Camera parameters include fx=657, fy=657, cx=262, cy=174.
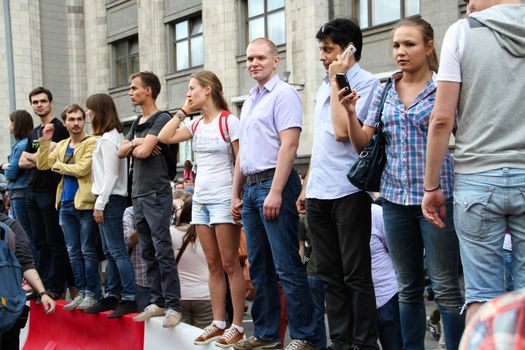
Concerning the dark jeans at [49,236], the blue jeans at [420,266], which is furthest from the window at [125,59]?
the blue jeans at [420,266]

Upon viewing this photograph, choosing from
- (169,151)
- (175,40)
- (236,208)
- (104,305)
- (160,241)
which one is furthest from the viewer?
(175,40)

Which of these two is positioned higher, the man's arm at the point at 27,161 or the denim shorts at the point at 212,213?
the man's arm at the point at 27,161

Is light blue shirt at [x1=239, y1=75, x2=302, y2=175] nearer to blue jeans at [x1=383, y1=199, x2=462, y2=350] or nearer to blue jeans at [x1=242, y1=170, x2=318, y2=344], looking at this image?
blue jeans at [x1=242, y1=170, x2=318, y2=344]

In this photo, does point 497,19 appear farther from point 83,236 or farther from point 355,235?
point 83,236

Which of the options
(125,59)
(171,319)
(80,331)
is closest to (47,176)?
(80,331)

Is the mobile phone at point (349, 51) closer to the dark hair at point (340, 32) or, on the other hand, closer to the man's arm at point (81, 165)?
the dark hair at point (340, 32)

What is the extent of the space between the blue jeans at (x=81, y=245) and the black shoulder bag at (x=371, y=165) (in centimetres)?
344

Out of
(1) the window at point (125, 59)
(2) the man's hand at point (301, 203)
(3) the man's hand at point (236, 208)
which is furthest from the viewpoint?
(1) the window at point (125, 59)

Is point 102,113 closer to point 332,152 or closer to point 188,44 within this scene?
point 332,152

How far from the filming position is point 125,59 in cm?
2772

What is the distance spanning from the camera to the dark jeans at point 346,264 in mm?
3912

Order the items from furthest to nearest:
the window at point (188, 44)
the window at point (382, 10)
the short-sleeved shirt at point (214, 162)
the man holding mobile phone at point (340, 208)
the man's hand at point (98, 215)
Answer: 1. the window at point (188, 44)
2. the window at point (382, 10)
3. the man's hand at point (98, 215)
4. the short-sleeved shirt at point (214, 162)
5. the man holding mobile phone at point (340, 208)

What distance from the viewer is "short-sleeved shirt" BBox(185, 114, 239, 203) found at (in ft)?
16.3

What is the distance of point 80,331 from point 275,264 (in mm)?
2858
